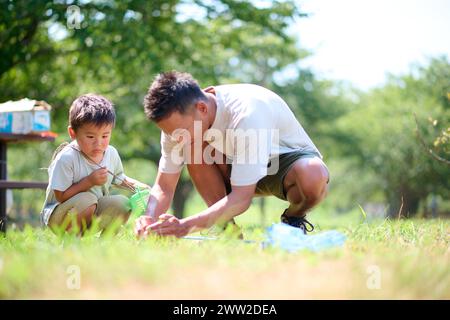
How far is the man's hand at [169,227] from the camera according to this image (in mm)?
3176

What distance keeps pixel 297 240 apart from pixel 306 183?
2.85 feet

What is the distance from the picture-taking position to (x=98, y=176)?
3920 millimetres

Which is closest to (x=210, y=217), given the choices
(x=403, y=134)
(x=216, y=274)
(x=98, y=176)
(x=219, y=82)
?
(x=216, y=274)

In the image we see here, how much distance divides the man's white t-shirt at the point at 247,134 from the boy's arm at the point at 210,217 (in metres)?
0.07

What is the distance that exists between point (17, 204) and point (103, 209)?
67.3ft

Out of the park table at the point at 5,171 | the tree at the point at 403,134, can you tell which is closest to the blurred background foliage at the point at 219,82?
the tree at the point at 403,134

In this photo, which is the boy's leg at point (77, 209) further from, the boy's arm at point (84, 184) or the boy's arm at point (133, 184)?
the boy's arm at point (133, 184)

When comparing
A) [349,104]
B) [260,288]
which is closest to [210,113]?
[260,288]

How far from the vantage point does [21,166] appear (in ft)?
74.0

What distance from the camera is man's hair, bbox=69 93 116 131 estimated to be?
3.96 meters

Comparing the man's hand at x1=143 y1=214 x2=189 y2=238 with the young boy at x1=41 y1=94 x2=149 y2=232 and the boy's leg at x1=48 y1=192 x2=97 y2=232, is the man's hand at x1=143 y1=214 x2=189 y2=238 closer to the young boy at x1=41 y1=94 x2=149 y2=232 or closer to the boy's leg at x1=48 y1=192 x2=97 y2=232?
the young boy at x1=41 y1=94 x2=149 y2=232

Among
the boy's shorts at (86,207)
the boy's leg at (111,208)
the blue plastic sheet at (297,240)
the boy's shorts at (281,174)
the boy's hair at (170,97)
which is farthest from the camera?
the boy's leg at (111,208)

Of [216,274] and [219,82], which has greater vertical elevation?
[216,274]

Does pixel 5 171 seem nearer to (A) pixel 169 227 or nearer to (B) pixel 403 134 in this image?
(A) pixel 169 227
